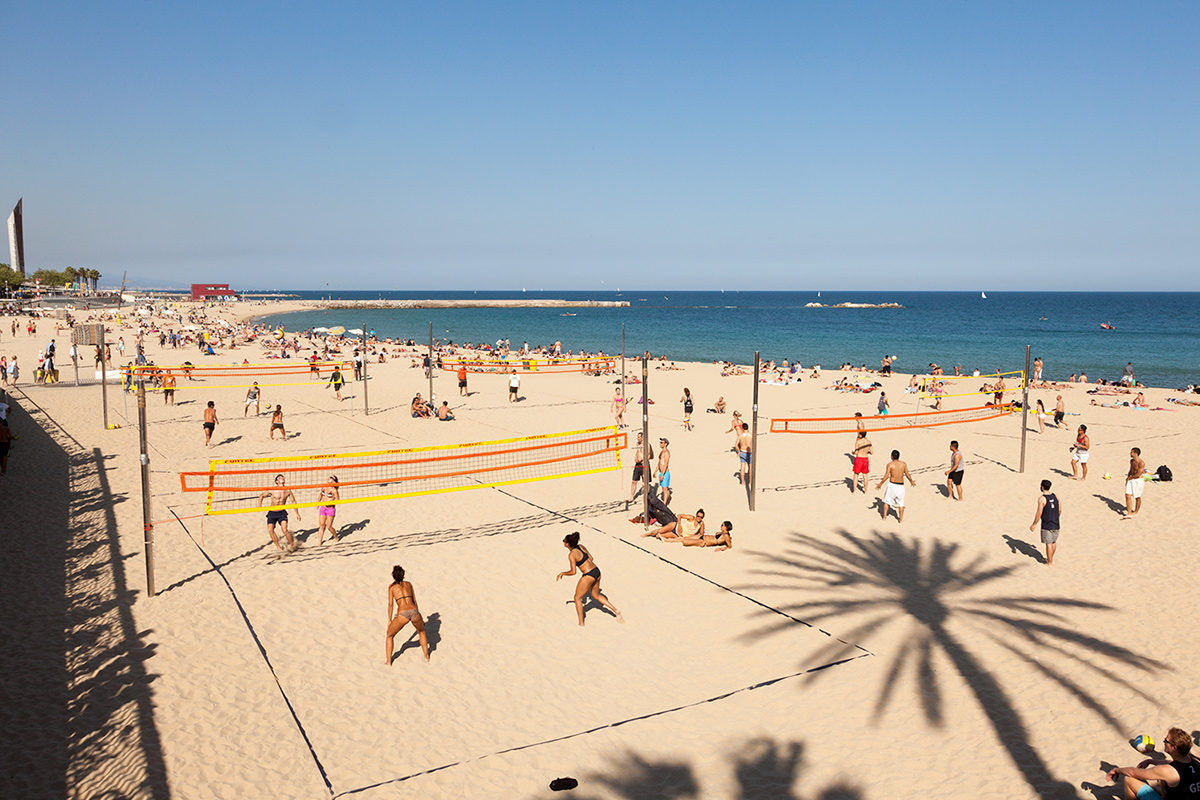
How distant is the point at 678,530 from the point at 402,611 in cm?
542

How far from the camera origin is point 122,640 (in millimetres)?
8047

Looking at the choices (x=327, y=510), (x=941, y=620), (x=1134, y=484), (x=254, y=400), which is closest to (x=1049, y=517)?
(x=941, y=620)

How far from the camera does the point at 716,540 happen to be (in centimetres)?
1120

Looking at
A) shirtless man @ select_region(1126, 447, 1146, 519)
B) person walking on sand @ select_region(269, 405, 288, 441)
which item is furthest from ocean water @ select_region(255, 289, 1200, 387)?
person walking on sand @ select_region(269, 405, 288, 441)

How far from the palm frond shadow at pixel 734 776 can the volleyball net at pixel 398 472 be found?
Answer: 7511 mm

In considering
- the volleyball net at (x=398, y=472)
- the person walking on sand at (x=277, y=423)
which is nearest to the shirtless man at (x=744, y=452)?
the volleyball net at (x=398, y=472)

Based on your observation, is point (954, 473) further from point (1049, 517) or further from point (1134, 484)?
point (1049, 517)

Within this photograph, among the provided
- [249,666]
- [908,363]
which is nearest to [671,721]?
[249,666]

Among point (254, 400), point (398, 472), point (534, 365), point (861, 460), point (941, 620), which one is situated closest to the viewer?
point (941, 620)

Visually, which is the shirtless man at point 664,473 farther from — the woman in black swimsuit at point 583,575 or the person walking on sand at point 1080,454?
the person walking on sand at point 1080,454

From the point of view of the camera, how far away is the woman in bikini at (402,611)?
750cm

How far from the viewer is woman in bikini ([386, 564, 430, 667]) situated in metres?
7.50

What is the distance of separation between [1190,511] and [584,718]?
12.9m

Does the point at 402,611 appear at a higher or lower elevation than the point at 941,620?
higher
